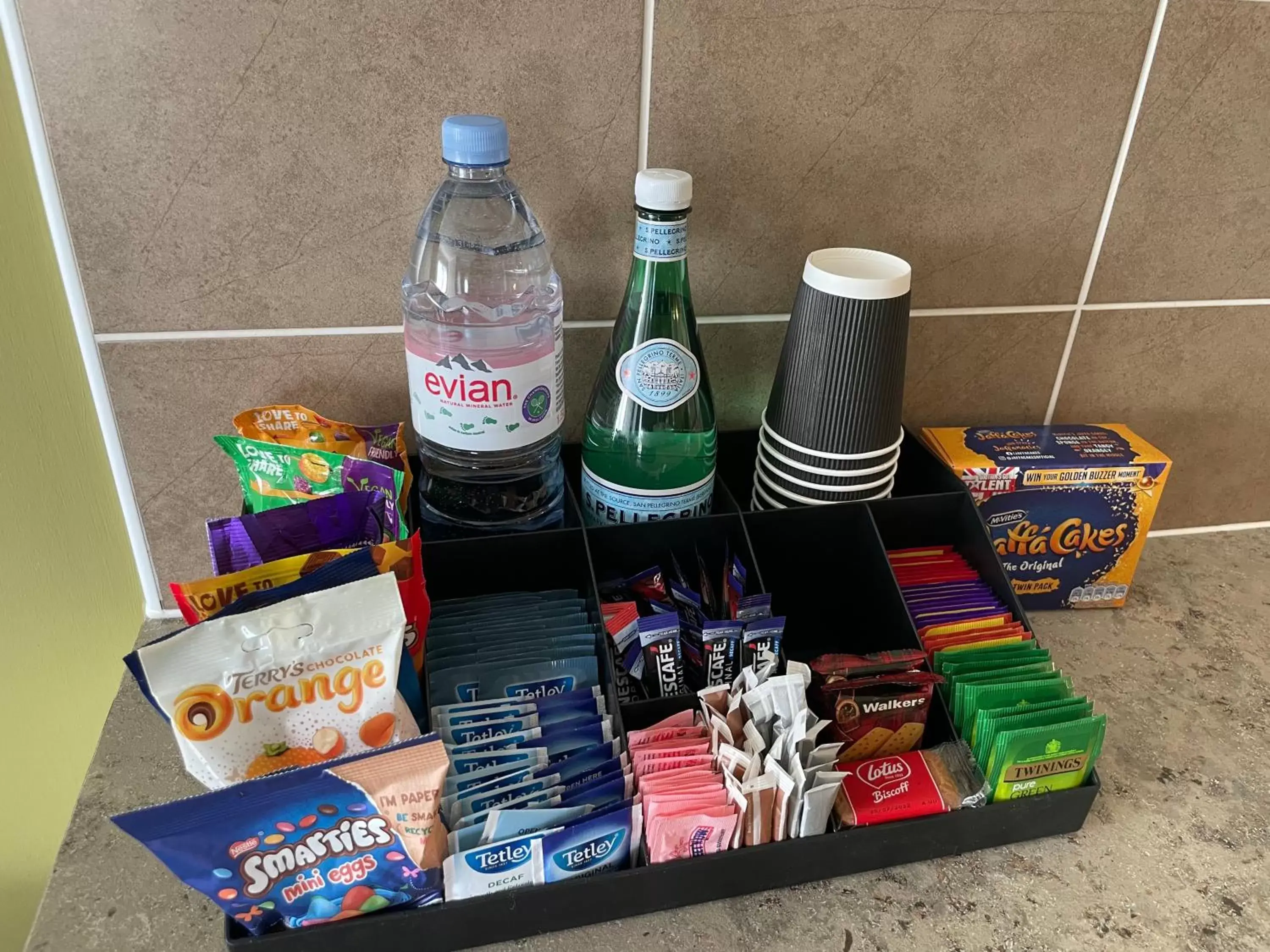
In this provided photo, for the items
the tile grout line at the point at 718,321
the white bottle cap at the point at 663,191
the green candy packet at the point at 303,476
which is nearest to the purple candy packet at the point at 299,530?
the green candy packet at the point at 303,476

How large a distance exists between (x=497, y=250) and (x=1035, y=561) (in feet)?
1.82

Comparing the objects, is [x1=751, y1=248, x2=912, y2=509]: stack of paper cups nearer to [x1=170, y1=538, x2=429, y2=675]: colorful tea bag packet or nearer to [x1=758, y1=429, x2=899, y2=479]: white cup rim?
[x1=758, y1=429, x2=899, y2=479]: white cup rim

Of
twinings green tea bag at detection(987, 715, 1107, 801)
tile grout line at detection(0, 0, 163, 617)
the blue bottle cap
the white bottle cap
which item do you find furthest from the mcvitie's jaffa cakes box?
tile grout line at detection(0, 0, 163, 617)

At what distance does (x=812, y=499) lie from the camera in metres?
0.79

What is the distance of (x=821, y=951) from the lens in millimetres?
587

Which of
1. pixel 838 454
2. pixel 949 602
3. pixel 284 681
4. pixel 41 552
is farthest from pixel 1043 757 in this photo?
pixel 41 552

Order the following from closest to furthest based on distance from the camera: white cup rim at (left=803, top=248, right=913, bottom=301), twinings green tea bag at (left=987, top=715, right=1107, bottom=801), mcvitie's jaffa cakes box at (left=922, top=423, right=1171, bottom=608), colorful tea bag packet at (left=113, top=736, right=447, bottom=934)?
Answer: 1. colorful tea bag packet at (left=113, top=736, right=447, bottom=934)
2. twinings green tea bag at (left=987, top=715, right=1107, bottom=801)
3. white cup rim at (left=803, top=248, right=913, bottom=301)
4. mcvitie's jaffa cakes box at (left=922, top=423, right=1171, bottom=608)

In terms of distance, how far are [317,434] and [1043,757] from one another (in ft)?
1.91

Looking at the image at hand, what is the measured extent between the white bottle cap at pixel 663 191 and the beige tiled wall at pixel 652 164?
0.26ft

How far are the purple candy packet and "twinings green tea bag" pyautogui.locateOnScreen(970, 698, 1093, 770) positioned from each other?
430 mm

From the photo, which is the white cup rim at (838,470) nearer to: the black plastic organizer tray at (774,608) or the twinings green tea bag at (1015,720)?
the black plastic organizer tray at (774,608)

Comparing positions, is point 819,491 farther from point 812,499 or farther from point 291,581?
point 291,581

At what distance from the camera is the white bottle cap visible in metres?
0.67

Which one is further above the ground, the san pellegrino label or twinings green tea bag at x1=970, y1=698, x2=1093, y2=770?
the san pellegrino label
